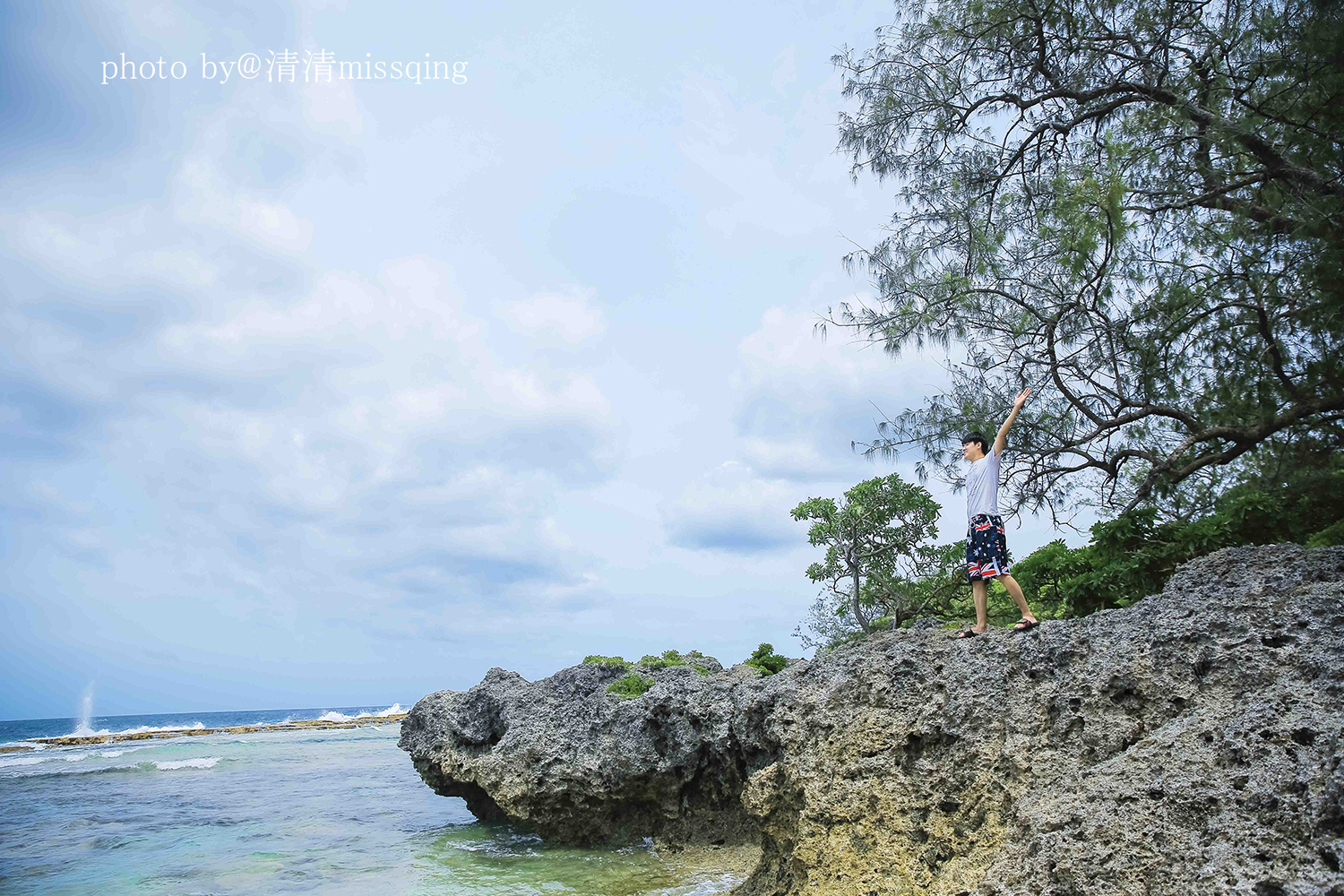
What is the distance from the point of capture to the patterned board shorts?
6.44 m

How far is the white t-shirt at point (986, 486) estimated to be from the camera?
21.7 ft

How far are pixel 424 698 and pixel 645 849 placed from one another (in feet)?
14.3

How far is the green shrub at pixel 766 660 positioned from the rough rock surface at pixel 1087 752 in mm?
4551

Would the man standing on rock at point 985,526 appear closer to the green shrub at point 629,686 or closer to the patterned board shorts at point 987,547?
the patterned board shorts at point 987,547

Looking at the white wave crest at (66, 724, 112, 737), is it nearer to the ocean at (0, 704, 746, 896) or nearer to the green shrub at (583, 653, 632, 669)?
the ocean at (0, 704, 746, 896)

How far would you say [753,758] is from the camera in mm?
8414

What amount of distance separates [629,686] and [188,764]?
19.7m

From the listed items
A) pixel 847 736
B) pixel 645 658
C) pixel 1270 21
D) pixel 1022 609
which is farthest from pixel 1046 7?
pixel 645 658

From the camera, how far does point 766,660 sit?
1269cm

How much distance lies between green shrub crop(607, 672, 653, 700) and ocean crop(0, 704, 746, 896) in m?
1.81

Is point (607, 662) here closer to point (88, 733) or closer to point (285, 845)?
point (285, 845)

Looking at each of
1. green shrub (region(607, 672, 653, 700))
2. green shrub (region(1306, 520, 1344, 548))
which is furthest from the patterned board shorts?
green shrub (region(607, 672, 653, 700))

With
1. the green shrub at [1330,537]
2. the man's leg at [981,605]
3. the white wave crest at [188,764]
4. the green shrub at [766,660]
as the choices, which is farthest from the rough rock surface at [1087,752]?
the white wave crest at [188,764]

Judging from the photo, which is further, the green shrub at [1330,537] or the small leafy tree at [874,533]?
the small leafy tree at [874,533]
